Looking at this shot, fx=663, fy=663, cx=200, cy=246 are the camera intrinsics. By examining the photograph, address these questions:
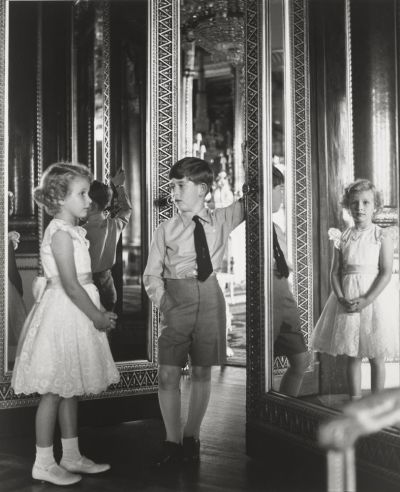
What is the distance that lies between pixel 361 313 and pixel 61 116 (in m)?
4.29

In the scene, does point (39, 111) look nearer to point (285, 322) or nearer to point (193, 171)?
point (193, 171)

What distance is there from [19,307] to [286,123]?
6.12ft

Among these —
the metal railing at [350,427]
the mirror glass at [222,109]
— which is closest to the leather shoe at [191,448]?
the mirror glass at [222,109]

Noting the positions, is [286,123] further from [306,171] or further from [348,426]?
[348,426]

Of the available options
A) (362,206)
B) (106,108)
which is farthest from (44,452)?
(106,108)

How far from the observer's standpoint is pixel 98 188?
14.2 feet

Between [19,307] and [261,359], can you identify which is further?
[19,307]

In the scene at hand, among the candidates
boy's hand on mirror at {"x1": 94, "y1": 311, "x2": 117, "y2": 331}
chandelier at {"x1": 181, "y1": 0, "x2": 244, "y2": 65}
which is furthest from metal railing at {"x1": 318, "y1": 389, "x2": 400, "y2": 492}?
chandelier at {"x1": 181, "y1": 0, "x2": 244, "y2": 65}

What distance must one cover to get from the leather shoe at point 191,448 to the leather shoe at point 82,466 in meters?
0.40

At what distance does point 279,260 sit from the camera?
3.20m

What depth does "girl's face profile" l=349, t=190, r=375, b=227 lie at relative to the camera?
2.53 m

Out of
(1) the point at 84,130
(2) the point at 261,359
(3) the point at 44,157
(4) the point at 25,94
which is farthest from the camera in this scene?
(1) the point at 84,130

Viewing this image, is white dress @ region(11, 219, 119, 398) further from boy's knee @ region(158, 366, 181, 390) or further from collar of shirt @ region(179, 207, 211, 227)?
collar of shirt @ region(179, 207, 211, 227)

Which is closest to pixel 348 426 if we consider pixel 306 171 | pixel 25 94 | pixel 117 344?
pixel 306 171
